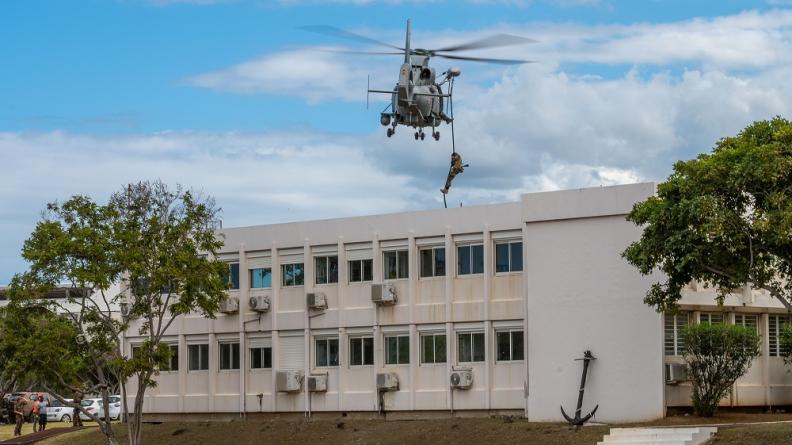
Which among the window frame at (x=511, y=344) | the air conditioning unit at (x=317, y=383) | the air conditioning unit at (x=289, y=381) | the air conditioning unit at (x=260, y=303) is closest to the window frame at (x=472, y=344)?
the window frame at (x=511, y=344)

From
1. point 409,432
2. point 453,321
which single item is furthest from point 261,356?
point 409,432

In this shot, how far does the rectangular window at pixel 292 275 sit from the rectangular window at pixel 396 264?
3826mm

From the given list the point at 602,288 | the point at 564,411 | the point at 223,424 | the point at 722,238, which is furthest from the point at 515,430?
the point at 223,424

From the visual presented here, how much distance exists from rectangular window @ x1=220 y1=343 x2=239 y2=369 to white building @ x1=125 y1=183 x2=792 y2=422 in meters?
0.05

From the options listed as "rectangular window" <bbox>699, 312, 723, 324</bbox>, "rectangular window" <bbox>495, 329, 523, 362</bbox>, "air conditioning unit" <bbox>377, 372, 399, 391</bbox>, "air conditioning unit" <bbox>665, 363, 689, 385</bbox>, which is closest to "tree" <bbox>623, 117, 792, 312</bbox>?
"air conditioning unit" <bbox>665, 363, 689, 385</bbox>

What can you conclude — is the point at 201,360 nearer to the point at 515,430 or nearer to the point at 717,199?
the point at 515,430

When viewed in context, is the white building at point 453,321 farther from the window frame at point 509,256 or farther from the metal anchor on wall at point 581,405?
the metal anchor on wall at point 581,405

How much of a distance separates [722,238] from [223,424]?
22919 mm

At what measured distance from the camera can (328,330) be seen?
50625mm

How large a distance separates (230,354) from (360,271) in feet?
22.7

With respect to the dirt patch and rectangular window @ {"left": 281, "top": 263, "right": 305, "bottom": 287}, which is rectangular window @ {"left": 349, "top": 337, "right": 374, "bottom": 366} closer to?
the dirt patch

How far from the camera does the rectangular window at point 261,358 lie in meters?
52.2

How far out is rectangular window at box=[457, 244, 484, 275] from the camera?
46.9 meters

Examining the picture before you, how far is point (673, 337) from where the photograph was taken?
1681 inches
